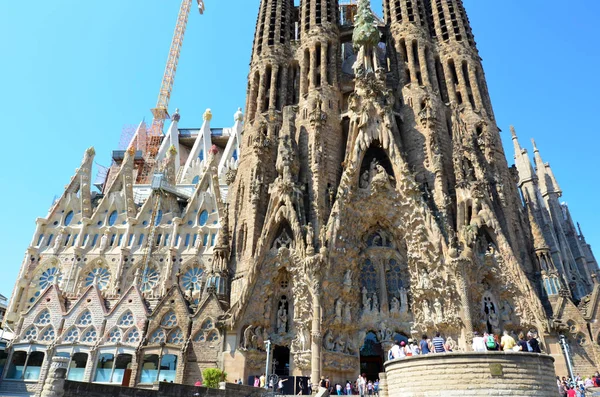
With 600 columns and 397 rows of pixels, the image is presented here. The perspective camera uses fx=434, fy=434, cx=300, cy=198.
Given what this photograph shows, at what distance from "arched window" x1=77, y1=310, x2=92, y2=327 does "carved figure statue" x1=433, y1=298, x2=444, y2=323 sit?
63.1 feet

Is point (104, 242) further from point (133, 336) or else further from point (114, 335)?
point (133, 336)

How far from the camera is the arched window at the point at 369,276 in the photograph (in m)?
24.9

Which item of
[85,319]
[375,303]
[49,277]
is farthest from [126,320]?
[375,303]

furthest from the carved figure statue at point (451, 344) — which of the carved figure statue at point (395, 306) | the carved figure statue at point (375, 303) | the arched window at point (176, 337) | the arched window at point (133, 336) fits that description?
the arched window at point (133, 336)

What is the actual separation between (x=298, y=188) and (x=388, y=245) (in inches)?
250

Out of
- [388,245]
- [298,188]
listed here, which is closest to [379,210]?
[388,245]

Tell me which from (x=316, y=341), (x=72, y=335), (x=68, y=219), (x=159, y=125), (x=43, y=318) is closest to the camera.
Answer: (x=316, y=341)

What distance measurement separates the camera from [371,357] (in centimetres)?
2419

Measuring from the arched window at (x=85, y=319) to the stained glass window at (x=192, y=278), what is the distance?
7430 mm

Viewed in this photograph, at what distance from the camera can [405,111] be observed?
99.2 ft

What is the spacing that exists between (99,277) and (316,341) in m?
18.9

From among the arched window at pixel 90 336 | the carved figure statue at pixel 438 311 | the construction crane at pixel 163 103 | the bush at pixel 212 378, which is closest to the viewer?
the bush at pixel 212 378

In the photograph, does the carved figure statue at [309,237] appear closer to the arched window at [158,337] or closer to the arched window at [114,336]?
the arched window at [158,337]

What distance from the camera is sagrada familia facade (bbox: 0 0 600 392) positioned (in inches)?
879
